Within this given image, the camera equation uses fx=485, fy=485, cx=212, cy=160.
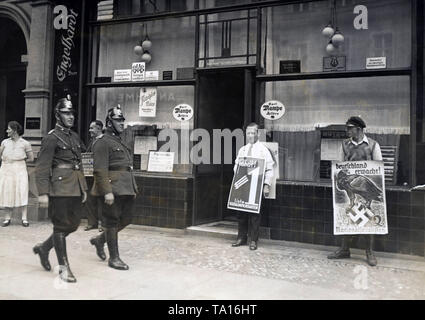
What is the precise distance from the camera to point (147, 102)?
391 inches

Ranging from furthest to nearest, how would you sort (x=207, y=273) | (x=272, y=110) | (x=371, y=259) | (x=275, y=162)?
1. (x=272, y=110)
2. (x=275, y=162)
3. (x=371, y=259)
4. (x=207, y=273)

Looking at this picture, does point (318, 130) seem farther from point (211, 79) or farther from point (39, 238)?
point (39, 238)

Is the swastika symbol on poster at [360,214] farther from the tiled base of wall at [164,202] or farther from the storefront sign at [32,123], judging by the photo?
the storefront sign at [32,123]

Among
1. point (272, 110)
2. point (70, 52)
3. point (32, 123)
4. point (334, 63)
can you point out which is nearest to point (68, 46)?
point (70, 52)

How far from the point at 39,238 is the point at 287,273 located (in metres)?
4.51

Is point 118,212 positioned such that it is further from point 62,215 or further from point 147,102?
point 147,102

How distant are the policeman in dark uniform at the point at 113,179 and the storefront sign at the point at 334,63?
380cm

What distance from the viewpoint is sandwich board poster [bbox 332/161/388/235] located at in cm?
695

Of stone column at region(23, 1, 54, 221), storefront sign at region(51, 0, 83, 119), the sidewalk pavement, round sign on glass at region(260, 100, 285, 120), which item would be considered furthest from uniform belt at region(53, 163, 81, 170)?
stone column at region(23, 1, 54, 221)

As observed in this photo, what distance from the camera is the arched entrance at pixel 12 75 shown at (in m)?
12.4

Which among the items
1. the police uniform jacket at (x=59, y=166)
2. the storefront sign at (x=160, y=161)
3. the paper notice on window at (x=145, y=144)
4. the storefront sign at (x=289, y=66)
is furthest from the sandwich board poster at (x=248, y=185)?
the police uniform jacket at (x=59, y=166)

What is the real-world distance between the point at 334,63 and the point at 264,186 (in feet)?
7.96
